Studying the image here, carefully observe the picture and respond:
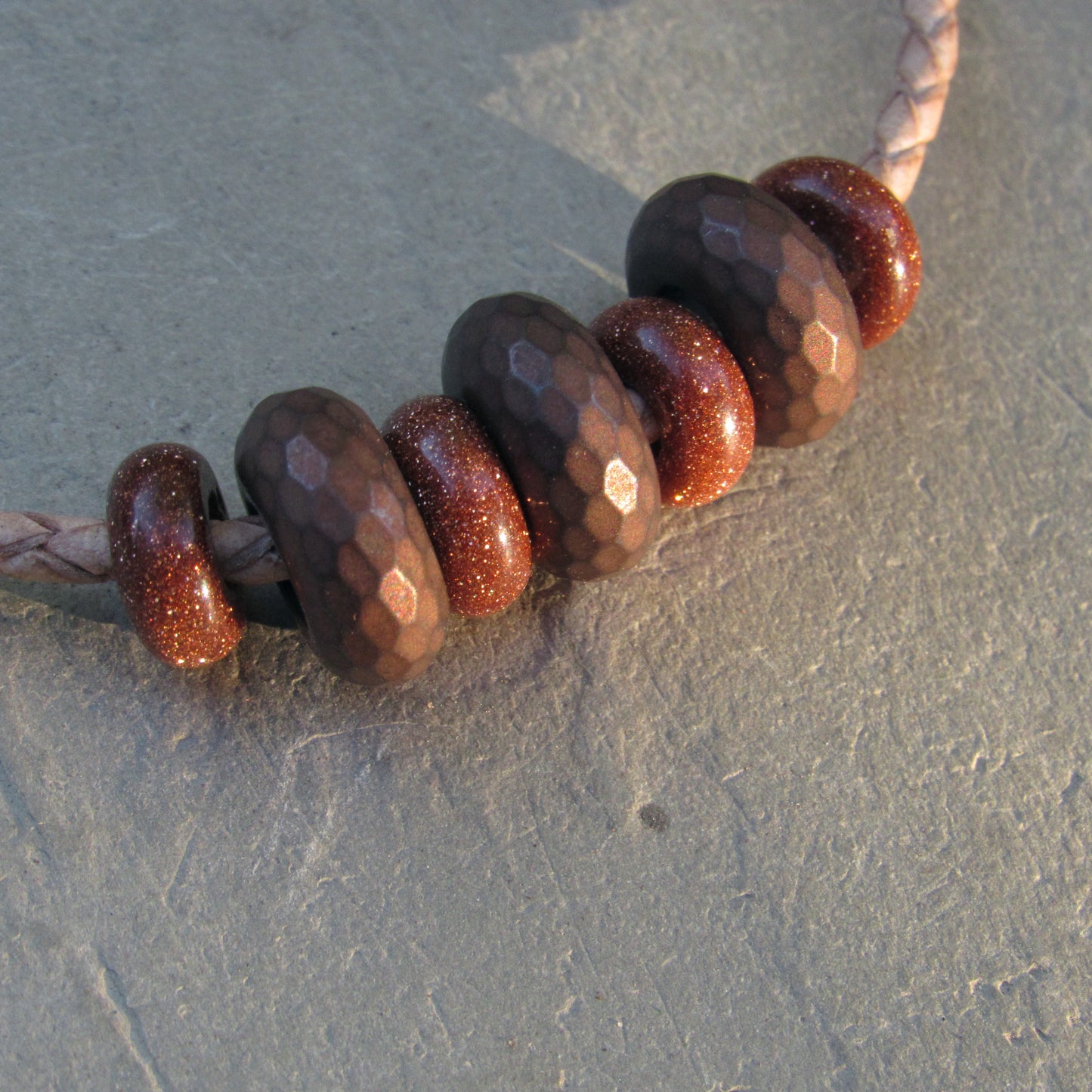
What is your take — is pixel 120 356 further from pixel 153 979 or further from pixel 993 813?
pixel 993 813

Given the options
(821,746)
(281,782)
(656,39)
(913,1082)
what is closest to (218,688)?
(281,782)

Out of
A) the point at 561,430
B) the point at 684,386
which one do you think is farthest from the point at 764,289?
the point at 561,430

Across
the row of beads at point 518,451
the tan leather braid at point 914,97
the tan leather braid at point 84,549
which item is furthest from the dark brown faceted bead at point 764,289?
the tan leather braid at point 84,549

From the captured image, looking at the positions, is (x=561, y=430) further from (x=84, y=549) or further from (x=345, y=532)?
(x=84, y=549)

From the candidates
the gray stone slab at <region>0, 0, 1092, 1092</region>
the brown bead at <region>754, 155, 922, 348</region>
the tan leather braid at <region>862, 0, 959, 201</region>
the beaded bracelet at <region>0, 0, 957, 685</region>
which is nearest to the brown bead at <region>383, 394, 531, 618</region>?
the beaded bracelet at <region>0, 0, 957, 685</region>

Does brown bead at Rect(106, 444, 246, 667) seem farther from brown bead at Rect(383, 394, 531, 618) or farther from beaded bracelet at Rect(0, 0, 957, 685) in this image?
brown bead at Rect(383, 394, 531, 618)

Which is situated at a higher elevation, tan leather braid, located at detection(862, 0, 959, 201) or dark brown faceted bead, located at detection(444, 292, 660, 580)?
tan leather braid, located at detection(862, 0, 959, 201)
